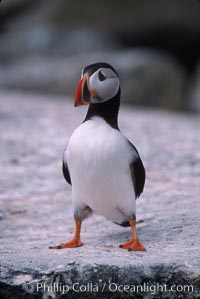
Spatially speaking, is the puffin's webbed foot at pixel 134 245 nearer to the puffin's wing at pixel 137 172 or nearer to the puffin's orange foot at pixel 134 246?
the puffin's orange foot at pixel 134 246

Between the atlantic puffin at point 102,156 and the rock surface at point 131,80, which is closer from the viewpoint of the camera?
the atlantic puffin at point 102,156

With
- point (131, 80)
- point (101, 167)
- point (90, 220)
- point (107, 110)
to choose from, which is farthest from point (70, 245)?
point (131, 80)

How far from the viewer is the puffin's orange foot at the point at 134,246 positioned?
346 cm

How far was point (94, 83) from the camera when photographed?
3.45 m

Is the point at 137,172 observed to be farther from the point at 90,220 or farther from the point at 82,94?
the point at 90,220

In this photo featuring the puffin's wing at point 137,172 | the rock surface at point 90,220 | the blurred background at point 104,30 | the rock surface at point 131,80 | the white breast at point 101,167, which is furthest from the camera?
the blurred background at point 104,30

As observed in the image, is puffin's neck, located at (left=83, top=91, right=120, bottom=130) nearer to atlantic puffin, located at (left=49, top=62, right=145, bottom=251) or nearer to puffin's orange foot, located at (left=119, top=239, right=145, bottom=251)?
atlantic puffin, located at (left=49, top=62, right=145, bottom=251)

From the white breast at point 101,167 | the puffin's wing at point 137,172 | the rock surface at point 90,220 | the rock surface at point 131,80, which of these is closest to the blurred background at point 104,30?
the rock surface at point 131,80

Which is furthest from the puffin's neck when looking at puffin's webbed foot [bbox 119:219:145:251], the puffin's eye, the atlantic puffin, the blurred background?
the blurred background

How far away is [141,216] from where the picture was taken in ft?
14.5

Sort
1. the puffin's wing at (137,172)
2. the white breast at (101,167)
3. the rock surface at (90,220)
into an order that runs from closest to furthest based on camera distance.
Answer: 1. the rock surface at (90,220)
2. the white breast at (101,167)
3. the puffin's wing at (137,172)

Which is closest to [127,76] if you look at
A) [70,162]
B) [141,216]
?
[141,216]

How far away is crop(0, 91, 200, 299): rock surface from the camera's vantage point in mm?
3059

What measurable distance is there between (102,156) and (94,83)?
366 millimetres
